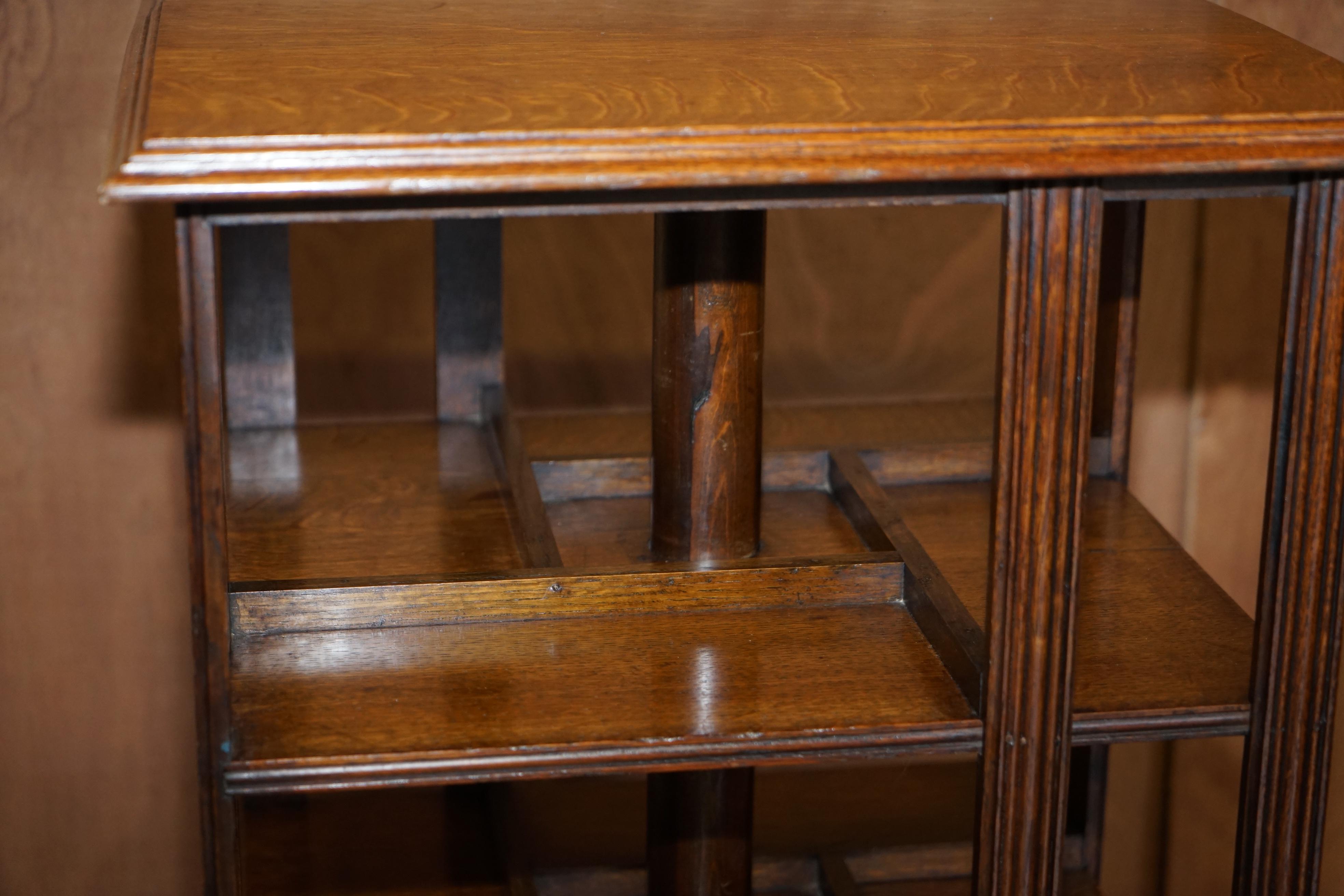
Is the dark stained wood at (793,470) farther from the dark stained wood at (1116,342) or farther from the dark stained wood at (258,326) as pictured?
the dark stained wood at (258,326)

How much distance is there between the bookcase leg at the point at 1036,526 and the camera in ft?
3.38

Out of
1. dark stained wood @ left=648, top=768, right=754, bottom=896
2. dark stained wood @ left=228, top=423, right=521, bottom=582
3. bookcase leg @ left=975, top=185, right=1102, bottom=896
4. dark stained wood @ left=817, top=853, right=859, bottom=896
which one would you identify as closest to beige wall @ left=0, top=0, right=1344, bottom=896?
dark stained wood @ left=228, top=423, right=521, bottom=582

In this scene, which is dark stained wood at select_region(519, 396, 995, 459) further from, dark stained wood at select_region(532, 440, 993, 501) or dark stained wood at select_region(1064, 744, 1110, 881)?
dark stained wood at select_region(1064, 744, 1110, 881)

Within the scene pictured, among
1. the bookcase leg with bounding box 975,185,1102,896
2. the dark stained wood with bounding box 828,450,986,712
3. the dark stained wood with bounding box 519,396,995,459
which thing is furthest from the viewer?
the dark stained wood with bounding box 519,396,995,459

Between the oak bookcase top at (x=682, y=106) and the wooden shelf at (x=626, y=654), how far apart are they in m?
0.40

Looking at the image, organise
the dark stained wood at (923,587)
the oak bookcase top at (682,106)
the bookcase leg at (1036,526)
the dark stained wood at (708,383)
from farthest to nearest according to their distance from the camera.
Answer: the dark stained wood at (708,383), the dark stained wood at (923,587), the bookcase leg at (1036,526), the oak bookcase top at (682,106)

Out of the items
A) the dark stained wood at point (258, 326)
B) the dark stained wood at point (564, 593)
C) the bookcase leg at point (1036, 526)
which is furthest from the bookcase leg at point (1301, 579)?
the dark stained wood at point (258, 326)

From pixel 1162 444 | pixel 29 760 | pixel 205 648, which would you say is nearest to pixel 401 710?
pixel 205 648

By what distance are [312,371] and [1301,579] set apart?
1.34 meters

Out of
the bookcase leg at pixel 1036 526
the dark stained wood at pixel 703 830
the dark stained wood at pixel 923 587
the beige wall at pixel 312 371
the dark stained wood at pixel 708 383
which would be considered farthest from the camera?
the beige wall at pixel 312 371

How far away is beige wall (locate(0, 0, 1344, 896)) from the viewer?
73.4 inches

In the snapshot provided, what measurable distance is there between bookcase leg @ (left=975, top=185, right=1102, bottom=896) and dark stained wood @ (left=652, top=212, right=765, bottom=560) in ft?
1.17

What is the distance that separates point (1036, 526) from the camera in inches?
42.5

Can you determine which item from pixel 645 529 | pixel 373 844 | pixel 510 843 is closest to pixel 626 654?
pixel 645 529
